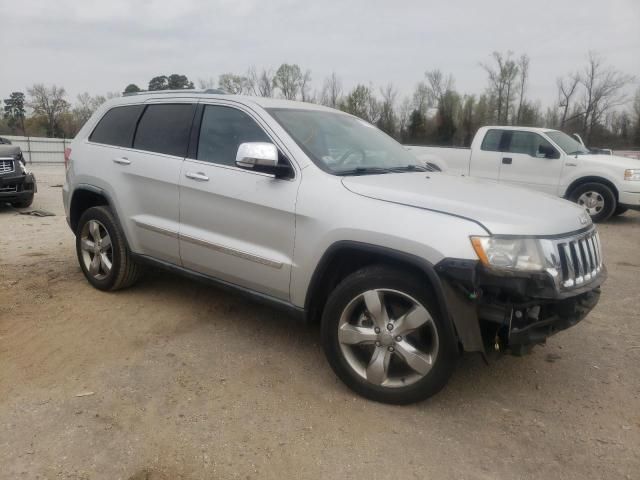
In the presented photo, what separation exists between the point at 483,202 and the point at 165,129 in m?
2.65

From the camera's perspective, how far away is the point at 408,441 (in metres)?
2.70

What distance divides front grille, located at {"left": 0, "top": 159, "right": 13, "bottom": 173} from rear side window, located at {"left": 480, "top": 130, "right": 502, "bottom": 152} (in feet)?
30.1

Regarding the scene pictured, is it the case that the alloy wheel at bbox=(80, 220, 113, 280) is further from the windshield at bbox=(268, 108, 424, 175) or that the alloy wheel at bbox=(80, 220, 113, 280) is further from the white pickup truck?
the white pickup truck

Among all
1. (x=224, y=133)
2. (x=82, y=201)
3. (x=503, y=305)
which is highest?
(x=224, y=133)

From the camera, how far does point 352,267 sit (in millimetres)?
3230

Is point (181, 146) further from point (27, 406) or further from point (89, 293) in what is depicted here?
point (27, 406)

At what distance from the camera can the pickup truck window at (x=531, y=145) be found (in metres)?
10.0

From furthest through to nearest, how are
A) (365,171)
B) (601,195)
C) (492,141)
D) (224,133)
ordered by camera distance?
(492,141) → (601,195) → (224,133) → (365,171)

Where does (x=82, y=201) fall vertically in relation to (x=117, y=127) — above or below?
below

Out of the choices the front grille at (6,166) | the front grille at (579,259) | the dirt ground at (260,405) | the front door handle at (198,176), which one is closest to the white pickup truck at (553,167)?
the dirt ground at (260,405)

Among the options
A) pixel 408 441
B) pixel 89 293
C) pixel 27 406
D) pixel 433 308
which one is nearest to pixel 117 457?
pixel 27 406

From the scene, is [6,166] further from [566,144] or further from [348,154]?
[566,144]

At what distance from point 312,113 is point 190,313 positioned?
1.94m

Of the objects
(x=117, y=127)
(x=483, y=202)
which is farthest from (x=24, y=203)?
(x=483, y=202)
